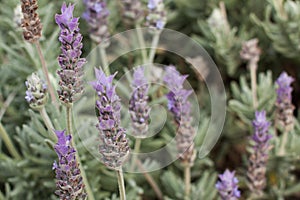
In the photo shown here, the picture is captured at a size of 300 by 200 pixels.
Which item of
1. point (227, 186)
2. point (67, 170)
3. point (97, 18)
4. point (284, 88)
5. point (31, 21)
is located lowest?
point (67, 170)

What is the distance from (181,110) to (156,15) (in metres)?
0.40

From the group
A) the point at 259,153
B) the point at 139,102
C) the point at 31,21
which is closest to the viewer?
the point at 31,21

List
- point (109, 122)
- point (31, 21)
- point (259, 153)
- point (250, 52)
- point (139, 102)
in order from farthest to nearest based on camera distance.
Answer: point (250, 52) < point (259, 153) < point (139, 102) < point (31, 21) < point (109, 122)

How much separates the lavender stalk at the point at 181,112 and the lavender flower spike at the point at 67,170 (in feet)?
1.37

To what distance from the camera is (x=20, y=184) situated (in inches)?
62.8

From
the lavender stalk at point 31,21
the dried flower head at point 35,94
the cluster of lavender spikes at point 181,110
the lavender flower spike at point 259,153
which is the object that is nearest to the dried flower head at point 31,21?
the lavender stalk at point 31,21

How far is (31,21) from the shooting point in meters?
1.26

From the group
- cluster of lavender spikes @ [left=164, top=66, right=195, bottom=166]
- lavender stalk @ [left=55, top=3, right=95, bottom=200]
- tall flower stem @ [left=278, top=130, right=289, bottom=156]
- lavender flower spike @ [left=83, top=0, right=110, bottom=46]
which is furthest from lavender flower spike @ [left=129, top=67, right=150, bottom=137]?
tall flower stem @ [left=278, top=130, right=289, bottom=156]

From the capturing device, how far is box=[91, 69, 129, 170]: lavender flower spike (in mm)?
1049

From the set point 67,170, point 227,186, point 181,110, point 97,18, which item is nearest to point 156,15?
point 97,18

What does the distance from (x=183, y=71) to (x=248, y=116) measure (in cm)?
47

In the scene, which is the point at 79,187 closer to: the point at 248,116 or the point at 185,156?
the point at 185,156

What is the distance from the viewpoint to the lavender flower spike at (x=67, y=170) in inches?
41.1

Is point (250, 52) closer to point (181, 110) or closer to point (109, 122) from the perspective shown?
point (181, 110)
